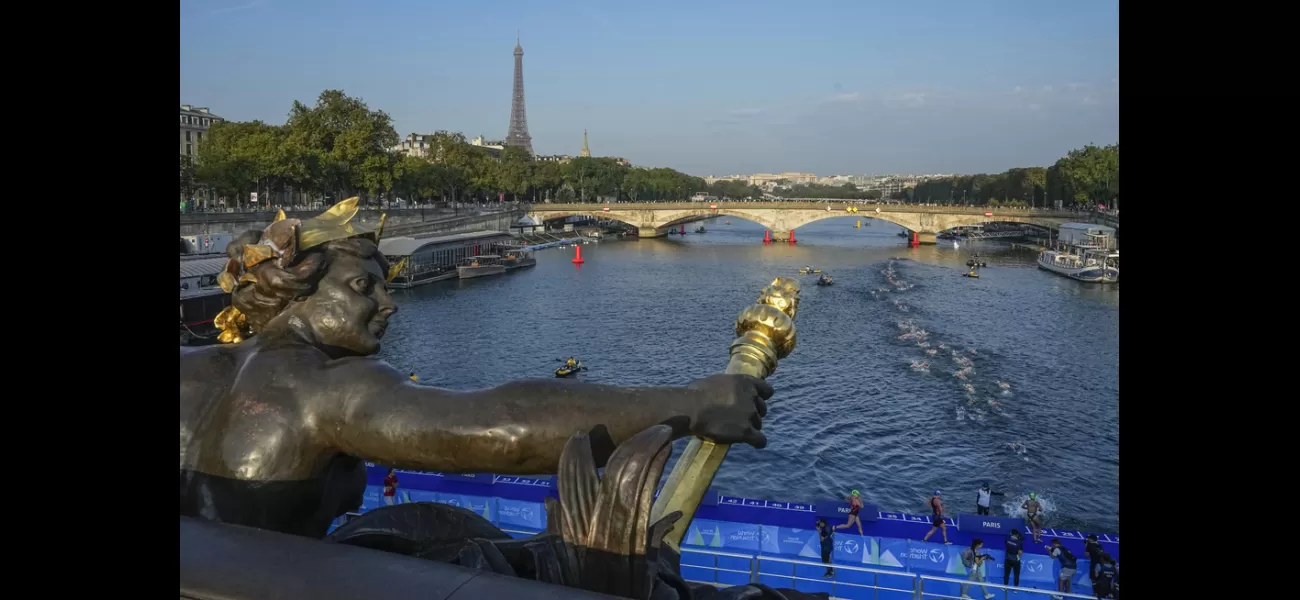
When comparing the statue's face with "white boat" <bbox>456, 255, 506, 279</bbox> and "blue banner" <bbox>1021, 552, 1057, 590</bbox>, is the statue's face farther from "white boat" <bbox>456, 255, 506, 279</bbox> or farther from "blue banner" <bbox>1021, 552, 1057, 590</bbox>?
"white boat" <bbox>456, 255, 506, 279</bbox>

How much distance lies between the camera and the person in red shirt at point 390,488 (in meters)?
11.0

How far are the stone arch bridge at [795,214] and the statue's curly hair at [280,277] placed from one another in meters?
65.9

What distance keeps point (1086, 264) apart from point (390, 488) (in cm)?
4484

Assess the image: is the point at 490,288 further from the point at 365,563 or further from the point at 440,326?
the point at 365,563

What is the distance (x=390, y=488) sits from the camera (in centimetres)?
1105

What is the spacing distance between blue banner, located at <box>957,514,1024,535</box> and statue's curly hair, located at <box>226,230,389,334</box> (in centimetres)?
1018

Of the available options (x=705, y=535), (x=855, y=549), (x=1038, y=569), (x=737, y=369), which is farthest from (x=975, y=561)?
(x=737, y=369)

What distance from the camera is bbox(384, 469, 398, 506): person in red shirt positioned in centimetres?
1098

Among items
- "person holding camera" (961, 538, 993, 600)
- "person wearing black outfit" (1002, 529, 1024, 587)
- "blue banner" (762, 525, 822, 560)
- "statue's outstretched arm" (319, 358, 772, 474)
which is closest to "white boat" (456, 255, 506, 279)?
"blue banner" (762, 525, 822, 560)

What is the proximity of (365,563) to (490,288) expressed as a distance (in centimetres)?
4183
